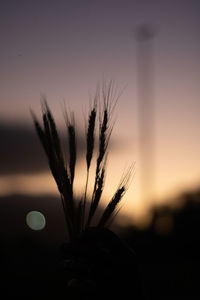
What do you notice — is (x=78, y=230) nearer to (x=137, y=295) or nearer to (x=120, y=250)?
(x=120, y=250)

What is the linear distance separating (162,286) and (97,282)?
2815 mm

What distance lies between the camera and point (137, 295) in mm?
2955

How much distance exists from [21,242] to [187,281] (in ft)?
7.17

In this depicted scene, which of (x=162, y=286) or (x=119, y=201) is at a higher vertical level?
(x=119, y=201)

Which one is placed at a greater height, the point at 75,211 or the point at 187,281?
the point at 75,211

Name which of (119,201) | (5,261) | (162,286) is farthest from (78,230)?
(162,286)

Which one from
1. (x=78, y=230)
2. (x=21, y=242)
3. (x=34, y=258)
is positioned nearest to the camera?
(x=78, y=230)

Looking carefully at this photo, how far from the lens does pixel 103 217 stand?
3078 mm

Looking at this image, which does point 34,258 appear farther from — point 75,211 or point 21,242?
point 75,211

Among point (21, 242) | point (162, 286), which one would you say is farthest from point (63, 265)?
point (21, 242)

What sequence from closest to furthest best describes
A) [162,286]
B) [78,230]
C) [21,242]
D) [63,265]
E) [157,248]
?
[63,265]
[78,230]
[162,286]
[21,242]
[157,248]

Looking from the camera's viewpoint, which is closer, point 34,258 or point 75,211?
point 75,211

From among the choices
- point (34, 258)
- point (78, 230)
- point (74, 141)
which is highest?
point (74, 141)

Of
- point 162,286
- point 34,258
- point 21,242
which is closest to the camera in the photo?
point 34,258
